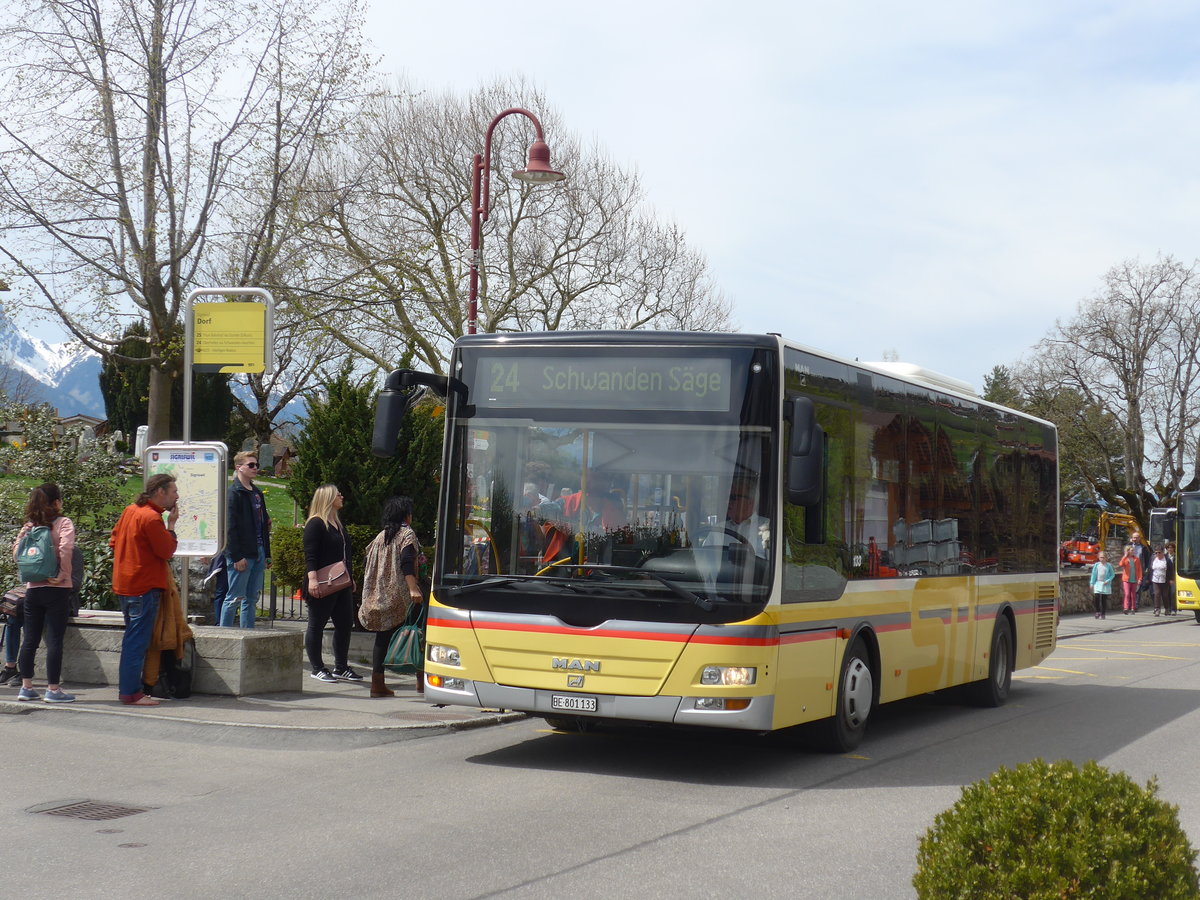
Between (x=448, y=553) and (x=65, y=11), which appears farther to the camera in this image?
(x=65, y=11)

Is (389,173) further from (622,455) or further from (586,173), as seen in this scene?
(622,455)

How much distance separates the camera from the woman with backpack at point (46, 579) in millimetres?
10602

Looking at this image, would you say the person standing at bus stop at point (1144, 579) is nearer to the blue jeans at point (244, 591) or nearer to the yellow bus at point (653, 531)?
the blue jeans at point (244, 591)

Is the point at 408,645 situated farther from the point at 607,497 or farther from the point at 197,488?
the point at 607,497

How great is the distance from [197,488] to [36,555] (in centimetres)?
207

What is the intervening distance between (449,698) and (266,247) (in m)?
10.4

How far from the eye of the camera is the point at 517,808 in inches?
301

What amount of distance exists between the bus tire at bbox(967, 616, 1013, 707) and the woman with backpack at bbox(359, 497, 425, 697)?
5499mm

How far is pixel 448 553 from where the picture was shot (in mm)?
9328

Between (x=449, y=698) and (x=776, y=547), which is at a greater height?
(x=776, y=547)

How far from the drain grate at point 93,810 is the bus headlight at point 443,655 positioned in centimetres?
226

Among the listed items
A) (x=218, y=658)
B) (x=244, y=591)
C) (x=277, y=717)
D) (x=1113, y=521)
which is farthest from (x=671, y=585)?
(x=1113, y=521)

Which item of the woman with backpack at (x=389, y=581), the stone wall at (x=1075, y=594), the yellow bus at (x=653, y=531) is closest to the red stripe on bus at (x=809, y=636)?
the yellow bus at (x=653, y=531)

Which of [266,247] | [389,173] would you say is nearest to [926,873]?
[266,247]
